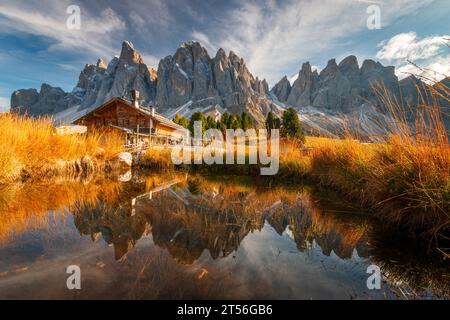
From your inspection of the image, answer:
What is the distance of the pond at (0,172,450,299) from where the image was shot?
146 cm

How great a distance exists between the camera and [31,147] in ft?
17.6

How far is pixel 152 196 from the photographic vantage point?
4328mm

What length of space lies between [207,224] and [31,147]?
5.34m

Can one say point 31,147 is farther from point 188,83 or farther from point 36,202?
point 188,83

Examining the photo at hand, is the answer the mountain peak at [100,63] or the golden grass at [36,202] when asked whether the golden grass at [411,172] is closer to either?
the golden grass at [36,202]

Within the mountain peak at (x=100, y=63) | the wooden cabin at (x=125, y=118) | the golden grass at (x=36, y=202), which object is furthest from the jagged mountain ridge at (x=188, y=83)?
the golden grass at (x=36, y=202)

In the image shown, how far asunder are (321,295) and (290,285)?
8.0 inches

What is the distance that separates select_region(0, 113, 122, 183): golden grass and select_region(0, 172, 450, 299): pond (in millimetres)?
1569

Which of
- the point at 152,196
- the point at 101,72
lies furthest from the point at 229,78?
the point at 152,196

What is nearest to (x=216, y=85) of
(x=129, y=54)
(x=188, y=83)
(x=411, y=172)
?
(x=188, y=83)

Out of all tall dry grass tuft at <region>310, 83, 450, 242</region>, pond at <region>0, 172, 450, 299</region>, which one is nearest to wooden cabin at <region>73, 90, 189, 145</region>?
pond at <region>0, 172, 450, 299</region>

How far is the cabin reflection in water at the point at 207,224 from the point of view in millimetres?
2174

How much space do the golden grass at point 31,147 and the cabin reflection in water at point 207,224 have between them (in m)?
2.71
